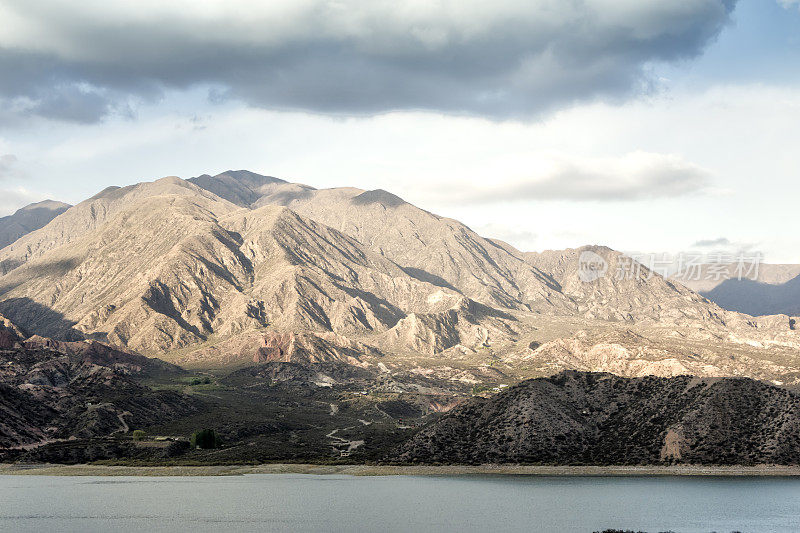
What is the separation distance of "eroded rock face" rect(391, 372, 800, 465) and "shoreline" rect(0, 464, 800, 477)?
3.24 metres

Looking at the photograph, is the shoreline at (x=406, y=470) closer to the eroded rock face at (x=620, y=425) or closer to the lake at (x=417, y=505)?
the eroded rock face at (x=620, y=425)

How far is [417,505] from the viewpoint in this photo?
402ft

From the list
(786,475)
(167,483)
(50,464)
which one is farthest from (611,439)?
(50,464)

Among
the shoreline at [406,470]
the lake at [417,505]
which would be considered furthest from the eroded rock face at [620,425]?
the lake at [417,505]

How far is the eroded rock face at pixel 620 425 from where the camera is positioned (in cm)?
15462

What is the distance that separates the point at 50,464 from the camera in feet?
645

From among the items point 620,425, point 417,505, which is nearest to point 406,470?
point 417,505

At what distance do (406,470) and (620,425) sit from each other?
157 ft

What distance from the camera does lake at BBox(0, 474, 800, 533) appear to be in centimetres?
10769

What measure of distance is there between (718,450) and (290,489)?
84198mm

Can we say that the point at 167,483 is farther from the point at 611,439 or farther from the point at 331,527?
the point at 611,439

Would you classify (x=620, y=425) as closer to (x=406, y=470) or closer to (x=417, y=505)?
(x=406, y=470)

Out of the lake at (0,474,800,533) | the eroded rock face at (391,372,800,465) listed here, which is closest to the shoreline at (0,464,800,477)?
the eroded rock face at (391,372,800,465)

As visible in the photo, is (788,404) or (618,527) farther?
(788,404)
